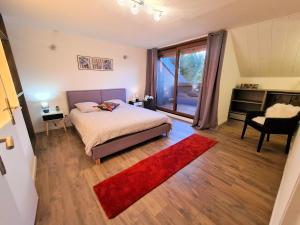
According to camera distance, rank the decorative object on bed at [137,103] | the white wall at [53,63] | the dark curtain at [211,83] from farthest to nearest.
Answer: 1. the decorative object on bed at [137,103]
2. the dark curtain at [211,83]
3. the white wall at [53,63]

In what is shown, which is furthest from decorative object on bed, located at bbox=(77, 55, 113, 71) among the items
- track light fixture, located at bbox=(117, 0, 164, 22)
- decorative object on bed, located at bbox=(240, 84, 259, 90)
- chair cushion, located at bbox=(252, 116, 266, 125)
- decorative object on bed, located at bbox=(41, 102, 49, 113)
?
decorative object on bed, located at bbox=(240, 84, 259, 90)

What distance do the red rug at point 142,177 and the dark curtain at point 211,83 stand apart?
39.6 inches

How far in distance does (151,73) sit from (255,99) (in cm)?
346

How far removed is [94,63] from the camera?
3658mm

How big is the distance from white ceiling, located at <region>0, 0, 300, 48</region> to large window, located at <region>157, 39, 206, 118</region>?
0.74 m

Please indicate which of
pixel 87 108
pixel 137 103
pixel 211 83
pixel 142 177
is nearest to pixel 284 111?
pixel 211 83

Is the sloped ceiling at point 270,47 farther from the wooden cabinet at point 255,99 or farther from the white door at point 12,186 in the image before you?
the white door at point 12,186

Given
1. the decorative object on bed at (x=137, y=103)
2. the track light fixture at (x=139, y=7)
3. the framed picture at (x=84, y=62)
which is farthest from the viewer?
the decorative object on bed at (x=137, y=103)

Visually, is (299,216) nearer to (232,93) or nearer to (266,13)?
(266,13)

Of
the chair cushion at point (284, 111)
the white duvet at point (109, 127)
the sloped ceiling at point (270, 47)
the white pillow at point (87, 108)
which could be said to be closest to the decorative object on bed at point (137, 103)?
the white pillow at point (87, 108)

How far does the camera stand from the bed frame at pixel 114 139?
6.70 feet

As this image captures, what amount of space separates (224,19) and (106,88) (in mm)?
3312

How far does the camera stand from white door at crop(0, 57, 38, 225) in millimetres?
751

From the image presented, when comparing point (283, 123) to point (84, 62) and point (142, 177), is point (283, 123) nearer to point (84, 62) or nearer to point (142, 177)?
point (142, 177)
